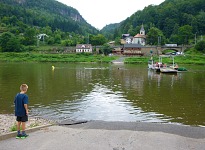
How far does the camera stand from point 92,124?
14.1 m

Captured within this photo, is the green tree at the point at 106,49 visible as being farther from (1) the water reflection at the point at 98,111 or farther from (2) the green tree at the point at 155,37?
(1) the water reflection at the point at 98,111

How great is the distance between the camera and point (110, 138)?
435 inches

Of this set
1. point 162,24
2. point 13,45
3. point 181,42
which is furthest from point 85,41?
point 162,24

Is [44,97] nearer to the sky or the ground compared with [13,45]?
nearer to the ground

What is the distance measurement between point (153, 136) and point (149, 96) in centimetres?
1619

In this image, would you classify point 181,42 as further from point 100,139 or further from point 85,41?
point 100,139

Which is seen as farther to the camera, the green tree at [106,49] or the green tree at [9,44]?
the green tree at [106,49]

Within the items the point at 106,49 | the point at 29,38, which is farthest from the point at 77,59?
the point at 29,38

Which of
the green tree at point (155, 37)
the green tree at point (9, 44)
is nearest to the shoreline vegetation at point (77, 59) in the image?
the green tree at point (9, 44)

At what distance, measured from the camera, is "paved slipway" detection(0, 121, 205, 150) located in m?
9.96

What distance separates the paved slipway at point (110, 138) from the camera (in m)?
9.96

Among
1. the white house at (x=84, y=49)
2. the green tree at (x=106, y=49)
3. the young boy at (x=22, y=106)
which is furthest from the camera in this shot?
the white house at (x=84, y=49)

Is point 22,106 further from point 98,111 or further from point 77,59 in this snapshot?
point 77,59

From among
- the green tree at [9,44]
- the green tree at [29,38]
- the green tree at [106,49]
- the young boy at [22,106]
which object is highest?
the green tree at [29,38]
